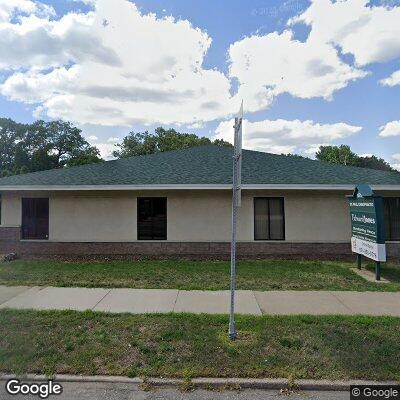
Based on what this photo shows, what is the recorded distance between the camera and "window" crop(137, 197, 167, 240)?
12.5 metres

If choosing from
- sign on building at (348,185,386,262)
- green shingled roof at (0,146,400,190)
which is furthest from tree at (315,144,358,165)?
sign on building at (348,185,386,262)

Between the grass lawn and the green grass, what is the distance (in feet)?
7.70

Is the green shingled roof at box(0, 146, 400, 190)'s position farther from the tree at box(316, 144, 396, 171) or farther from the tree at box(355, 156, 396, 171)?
the tree at box(355, 156, 396, 171)

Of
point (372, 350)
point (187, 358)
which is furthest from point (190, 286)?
point (372, 350)

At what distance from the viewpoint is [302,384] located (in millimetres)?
3936

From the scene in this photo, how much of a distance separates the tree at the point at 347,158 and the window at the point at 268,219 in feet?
178

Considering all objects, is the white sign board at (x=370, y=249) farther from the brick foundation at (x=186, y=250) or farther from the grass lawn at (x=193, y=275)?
the brick foundation at (x=186, y=250)

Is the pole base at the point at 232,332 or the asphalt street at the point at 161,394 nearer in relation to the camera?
the asphalt street at the point at 161,394

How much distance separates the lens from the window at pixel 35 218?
41.7ft

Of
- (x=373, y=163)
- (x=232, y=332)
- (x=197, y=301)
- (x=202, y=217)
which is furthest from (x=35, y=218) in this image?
(x=373, y=163)

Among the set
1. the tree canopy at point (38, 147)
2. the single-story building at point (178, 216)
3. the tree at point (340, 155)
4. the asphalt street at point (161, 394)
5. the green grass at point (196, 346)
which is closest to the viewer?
the asphalt street at point (161, 394)

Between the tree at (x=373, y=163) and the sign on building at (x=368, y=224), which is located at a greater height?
the tree at (x=373, y=163)

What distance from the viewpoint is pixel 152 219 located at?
12.5m

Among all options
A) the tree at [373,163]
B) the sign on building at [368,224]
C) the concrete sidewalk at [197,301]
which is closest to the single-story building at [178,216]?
the sign on building at [368,224]
